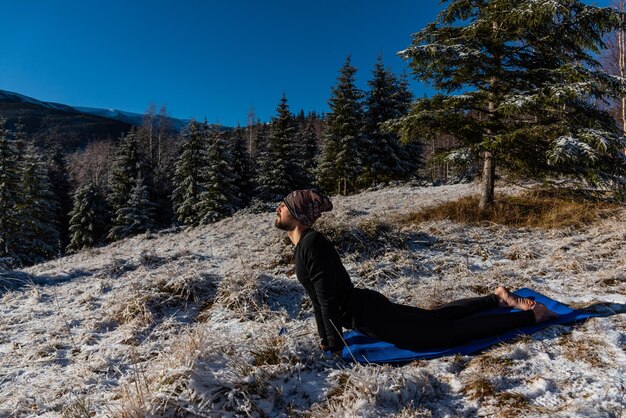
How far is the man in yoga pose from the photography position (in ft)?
9.66

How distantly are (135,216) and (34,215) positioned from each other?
6.33 m

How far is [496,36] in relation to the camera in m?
7.72

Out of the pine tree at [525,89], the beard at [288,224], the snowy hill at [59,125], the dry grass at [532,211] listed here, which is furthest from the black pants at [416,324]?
the snowy hill at [59,125]

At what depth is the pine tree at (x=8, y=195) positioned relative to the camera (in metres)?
22.1

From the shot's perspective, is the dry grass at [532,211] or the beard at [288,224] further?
the dry grass at [532,211]

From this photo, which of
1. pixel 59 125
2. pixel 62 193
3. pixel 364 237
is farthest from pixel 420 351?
Answer: pixel 59 125

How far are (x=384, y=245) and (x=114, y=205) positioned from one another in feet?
99.3

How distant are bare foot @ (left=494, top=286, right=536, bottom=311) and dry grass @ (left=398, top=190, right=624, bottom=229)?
438 centimetres

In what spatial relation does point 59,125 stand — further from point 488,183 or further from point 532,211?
point 532,211

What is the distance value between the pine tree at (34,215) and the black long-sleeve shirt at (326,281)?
26.4 metres

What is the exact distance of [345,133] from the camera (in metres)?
24.9

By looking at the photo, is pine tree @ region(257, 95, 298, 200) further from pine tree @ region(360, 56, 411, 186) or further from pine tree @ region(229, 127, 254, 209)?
pine tree @ region(360, 56, 411, 186)

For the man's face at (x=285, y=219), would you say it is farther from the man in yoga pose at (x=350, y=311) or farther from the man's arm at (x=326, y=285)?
the man's arm at (x=326, y=285)

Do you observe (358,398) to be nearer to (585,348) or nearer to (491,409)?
(491,409)
